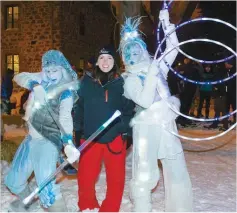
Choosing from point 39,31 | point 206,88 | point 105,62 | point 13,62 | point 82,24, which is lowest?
point 206,88

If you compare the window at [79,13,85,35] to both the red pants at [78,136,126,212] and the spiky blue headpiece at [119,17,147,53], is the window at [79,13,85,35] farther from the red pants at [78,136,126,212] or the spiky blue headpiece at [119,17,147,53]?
the red pants at [78,136,126,212]

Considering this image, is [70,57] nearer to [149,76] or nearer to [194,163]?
[194,163]

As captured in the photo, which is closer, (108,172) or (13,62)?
(108,172)

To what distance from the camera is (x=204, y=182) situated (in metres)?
5.84

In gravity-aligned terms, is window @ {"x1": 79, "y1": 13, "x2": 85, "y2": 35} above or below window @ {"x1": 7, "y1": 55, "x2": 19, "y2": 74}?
above

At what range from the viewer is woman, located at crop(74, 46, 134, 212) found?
4.06 metres

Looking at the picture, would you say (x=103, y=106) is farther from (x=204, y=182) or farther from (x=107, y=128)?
(x=204, y=182)

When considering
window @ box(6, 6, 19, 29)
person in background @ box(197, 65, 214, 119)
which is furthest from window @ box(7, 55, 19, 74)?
person in background @ box(197, 65, 214, 119)

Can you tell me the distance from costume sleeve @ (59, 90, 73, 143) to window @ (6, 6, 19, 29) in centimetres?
1735

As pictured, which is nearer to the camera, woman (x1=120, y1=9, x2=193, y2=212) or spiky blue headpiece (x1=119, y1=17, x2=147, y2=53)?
woman (x1=120, y1=9, x2=193, y2=212)

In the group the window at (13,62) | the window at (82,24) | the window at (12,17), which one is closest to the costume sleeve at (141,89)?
the window at (13,62)

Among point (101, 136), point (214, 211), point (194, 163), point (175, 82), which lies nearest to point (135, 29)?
point (101, 136)

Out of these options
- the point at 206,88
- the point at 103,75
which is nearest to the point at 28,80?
the point at 103,75

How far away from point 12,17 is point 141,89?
18.0 metres
